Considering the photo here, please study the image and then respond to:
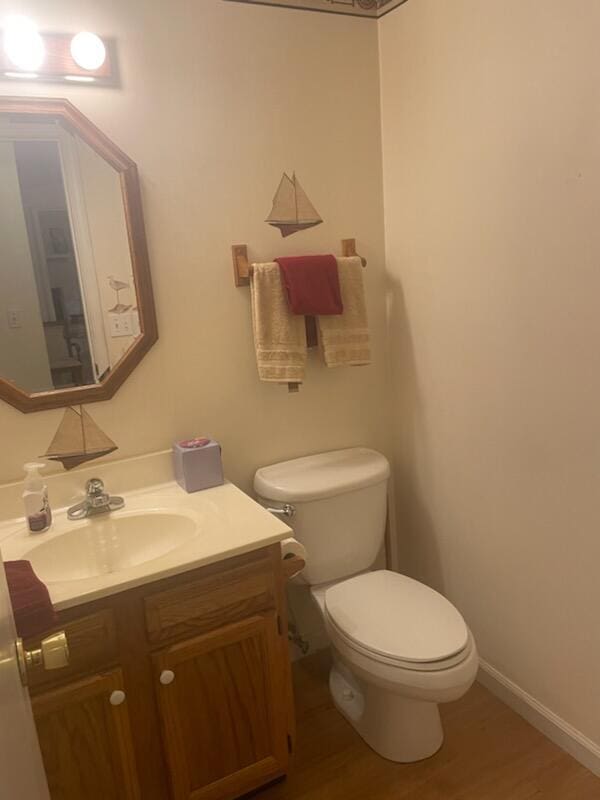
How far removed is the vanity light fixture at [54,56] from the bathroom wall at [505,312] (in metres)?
0.92

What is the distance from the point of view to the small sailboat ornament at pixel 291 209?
186 centimetres

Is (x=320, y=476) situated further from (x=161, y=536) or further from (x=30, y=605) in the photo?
(x=30, y=605)

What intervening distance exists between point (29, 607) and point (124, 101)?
1.31 m

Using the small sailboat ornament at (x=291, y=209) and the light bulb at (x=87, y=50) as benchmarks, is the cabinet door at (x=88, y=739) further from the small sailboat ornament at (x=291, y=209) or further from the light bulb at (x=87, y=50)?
the light bulb at (x=87, y=50)

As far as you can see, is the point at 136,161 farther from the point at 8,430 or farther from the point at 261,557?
the point at 261,557

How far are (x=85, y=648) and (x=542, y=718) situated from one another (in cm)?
137

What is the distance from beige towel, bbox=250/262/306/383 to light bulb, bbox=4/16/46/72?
77 cm

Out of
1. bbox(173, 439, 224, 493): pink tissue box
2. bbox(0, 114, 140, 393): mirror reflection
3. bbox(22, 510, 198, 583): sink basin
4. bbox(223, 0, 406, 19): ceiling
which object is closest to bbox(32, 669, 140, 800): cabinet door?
bbox(22, 510, 198, 583): sink basin

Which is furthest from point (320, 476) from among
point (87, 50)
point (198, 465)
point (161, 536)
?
point (87, 50)

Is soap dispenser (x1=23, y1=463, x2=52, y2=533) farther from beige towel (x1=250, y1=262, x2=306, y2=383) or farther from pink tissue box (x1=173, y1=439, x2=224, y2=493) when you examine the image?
beige towel (x1=250, y1=262, x2=306, y2=383)

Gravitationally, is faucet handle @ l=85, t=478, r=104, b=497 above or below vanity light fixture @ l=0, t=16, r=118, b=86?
below

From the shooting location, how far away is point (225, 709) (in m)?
1.44

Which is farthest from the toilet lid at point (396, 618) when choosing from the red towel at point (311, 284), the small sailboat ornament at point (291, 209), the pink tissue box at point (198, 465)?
the small sailboat ornament at point (291, 209)

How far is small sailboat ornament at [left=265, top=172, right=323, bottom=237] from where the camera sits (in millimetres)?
1856
